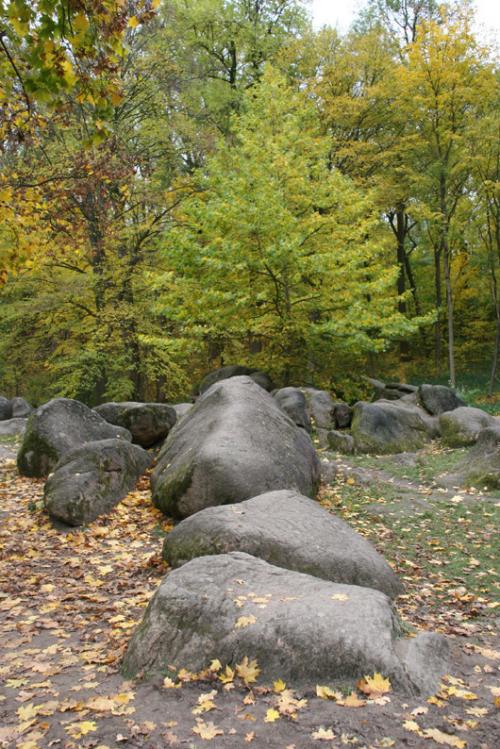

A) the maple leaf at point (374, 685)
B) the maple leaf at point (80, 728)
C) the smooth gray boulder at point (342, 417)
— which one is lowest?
the smooth gray boulder at point (342, 417)

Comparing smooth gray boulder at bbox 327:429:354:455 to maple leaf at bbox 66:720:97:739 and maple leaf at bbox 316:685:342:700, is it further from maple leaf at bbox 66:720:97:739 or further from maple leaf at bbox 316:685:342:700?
maple leaf at bbox 66:720:97:739

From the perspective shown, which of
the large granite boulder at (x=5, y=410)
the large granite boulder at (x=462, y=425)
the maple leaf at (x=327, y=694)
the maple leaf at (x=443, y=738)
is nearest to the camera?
the maple leaf at (x=443, y=738)

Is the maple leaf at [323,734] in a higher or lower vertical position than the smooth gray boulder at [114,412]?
lower

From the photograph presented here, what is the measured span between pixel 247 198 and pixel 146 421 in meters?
7.34

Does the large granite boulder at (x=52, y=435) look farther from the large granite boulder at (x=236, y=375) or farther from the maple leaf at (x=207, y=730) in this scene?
the large granite boulder at (x=236, y=375)

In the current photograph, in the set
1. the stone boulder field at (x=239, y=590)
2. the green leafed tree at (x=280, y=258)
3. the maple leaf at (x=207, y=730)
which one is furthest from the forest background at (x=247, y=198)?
the maple leaf at (x=207, y=730)

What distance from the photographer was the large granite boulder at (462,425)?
1292 cm

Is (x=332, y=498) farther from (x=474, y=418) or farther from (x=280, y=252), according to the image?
(x=280, y=252)

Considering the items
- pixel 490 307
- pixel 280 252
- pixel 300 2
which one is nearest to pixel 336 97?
pixel 300 2

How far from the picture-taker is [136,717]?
3.51 meters

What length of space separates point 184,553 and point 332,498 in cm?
398

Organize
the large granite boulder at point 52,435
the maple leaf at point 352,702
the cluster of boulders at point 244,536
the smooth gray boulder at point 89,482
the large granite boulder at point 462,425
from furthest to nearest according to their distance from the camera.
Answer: the large granite boulder at point 462,425, the large granite boulder at point 52,435, the smooth gray boulder at point 89,482, the cluster of boulders at point 244,536, the maple leaf at point 352,702

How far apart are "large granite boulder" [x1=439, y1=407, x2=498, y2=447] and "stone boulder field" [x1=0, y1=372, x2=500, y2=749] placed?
66.7 inches

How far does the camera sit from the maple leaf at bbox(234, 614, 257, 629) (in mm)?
4078
